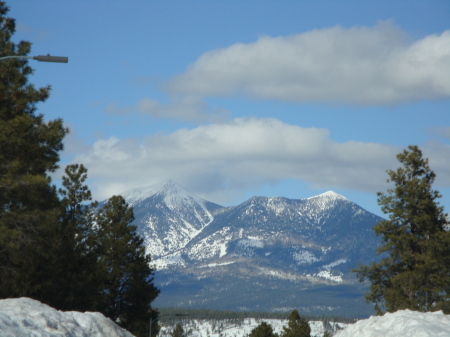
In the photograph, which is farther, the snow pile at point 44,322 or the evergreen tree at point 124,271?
the evergreen tree at point 124,271

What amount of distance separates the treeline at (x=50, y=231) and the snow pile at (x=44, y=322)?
10679 mm

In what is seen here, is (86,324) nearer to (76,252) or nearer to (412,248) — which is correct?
(412,248)

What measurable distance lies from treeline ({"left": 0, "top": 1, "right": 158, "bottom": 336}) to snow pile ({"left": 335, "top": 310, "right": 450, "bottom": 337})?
14.6m

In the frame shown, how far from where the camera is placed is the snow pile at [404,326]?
15.3 metres

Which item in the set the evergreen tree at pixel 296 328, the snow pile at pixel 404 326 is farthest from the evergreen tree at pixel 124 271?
the snow pile at pixel 404 326

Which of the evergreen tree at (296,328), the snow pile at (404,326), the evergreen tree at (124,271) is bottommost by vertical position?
the evergreen tree at (296,328)

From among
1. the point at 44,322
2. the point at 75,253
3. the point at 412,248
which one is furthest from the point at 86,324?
the point at 75,253

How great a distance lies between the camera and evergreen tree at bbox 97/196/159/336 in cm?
5544

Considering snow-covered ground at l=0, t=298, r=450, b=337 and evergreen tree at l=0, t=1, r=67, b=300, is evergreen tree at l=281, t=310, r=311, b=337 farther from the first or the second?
snow-covered ground at l=0, t=298, r=450, b=337

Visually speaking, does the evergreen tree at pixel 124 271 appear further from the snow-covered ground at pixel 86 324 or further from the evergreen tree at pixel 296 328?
the snow-covered ground at pixel 86 324

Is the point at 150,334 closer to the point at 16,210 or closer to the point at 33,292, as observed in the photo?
the point at 33,292

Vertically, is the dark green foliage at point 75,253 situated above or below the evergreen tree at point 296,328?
above

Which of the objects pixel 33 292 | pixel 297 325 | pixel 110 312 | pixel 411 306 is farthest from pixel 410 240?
pixel 297 325

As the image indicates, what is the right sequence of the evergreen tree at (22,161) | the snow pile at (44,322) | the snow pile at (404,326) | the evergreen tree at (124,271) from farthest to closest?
the evergreen tree at (124,271)
the evergreen tree at (22,161)
the snow pile at (404,326)
the snow pile at (44,322)
